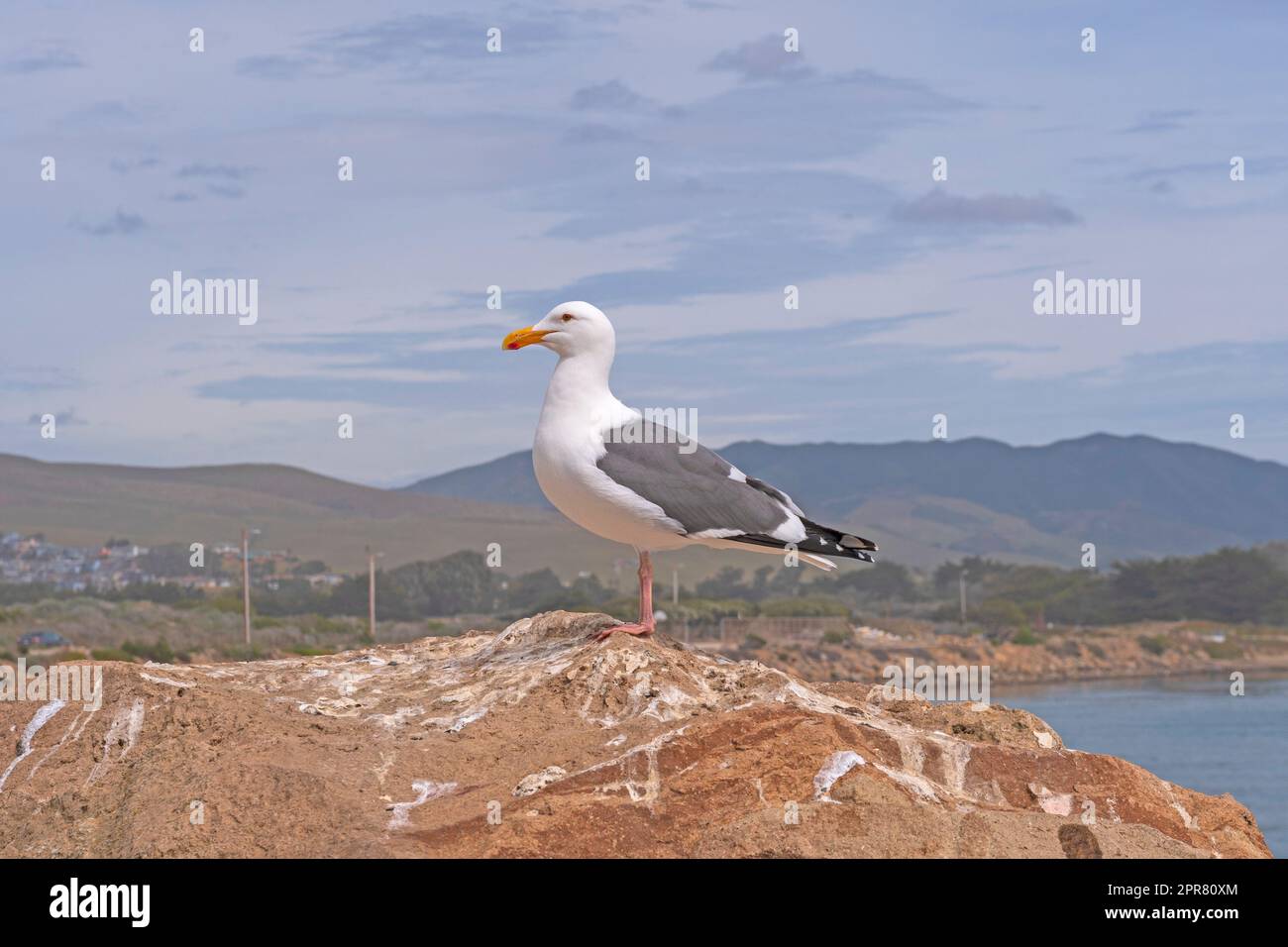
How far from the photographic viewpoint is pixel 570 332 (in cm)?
1605

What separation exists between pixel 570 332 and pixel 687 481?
1.68 m

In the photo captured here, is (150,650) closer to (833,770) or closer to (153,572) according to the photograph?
(833,770)

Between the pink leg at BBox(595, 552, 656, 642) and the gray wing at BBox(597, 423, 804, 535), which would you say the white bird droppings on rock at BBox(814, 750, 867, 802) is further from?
the gray wing at BBox(597, 423, 804, 535)

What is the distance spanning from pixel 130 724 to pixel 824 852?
6318 mm

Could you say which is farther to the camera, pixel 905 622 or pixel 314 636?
pixel 905 622

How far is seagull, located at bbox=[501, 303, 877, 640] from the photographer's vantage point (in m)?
15.7

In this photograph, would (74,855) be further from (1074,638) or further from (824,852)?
(1074,638)

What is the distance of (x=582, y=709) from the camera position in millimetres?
14898

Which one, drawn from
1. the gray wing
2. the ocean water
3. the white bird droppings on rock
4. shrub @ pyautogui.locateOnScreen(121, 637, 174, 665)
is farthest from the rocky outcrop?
the ocean water

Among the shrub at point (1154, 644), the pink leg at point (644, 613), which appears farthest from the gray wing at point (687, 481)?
the shrub at point (1154, 644)

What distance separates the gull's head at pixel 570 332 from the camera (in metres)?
16.1

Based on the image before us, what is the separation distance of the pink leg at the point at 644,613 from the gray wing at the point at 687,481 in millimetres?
609

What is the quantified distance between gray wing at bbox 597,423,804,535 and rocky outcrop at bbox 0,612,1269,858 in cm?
121
